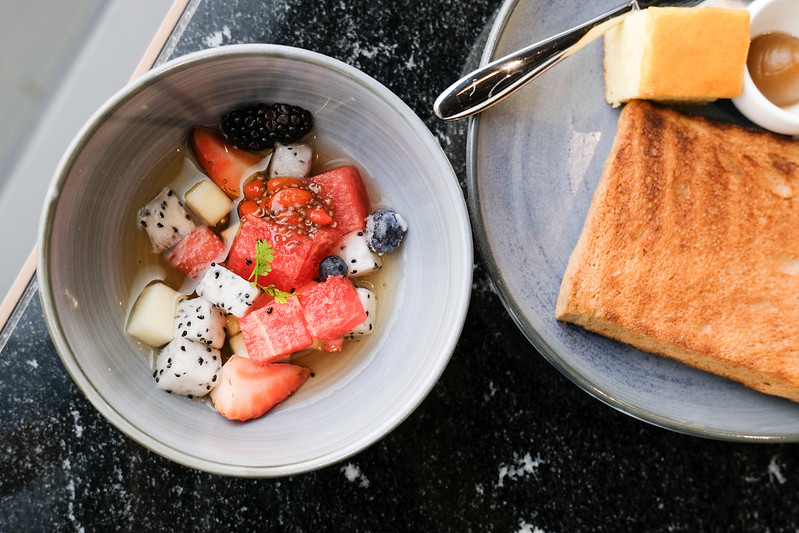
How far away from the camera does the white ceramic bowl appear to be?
1060 millimetres

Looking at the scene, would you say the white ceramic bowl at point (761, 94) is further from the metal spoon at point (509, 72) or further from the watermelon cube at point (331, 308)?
the watermelon cube at point (331, 308)

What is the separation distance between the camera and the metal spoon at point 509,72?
992 mm

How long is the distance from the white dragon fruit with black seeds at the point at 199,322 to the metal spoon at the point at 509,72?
19.1 inches

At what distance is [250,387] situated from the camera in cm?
97

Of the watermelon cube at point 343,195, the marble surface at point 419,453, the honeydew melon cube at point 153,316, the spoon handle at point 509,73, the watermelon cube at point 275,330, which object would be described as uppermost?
the spoon handle at point 509,73

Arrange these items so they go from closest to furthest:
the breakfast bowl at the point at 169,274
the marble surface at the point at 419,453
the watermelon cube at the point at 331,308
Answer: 1. the breakfast bowl at the point at 169,274
2. the watermelon cube at the point at 331,308
3. the marble surface at the point at 419,453

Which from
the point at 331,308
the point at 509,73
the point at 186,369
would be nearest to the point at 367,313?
the point at 331,308

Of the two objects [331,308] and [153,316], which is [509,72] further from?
[153,316]

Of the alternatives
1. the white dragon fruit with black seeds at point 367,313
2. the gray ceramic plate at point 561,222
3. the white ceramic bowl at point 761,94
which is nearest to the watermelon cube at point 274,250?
the white dragon fruit with black seeds at point 367,313

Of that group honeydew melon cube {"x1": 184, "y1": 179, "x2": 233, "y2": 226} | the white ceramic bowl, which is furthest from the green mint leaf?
the white ceramic bowl

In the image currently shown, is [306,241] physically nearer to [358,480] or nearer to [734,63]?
[358,480]

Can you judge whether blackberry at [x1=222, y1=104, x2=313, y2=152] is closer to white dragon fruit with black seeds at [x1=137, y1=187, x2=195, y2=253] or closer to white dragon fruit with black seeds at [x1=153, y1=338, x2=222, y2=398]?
white dragon fruit with black seeds at [x1=137, y1=187, x2=195, y2=253]

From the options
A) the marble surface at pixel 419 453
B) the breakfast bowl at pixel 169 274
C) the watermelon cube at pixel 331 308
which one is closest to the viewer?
the breakfast bowl at pixel 169 274

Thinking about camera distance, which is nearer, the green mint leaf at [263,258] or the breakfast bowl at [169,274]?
the breakfast bowl at [169,274]
